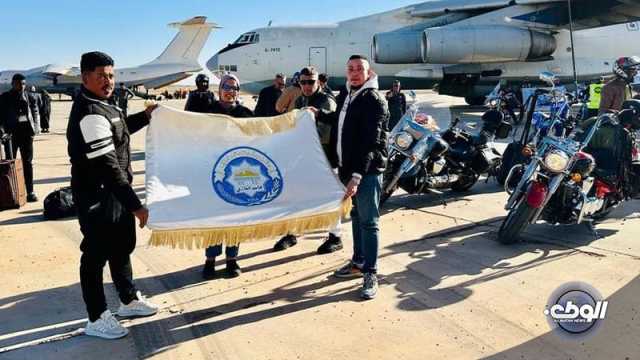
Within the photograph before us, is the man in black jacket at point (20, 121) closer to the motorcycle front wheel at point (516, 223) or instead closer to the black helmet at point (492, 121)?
the motorcycle front wheel at point (516, 223)

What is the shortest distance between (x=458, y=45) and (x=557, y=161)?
14.5 metres

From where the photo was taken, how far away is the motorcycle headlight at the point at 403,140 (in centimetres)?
641

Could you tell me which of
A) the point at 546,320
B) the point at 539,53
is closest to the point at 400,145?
the point at 546,320

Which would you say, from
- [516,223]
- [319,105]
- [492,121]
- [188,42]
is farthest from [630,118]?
[188,42]

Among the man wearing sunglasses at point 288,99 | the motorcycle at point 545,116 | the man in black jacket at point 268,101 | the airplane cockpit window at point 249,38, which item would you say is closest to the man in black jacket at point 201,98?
the man wearing sunglasses at point 288,99

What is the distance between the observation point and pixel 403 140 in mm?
6414

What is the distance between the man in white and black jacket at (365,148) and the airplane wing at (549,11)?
1730 centimetres

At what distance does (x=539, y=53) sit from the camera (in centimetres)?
1950

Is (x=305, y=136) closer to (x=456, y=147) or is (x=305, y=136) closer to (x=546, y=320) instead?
(x=546, y=320)

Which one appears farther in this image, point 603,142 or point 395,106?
point 395,106

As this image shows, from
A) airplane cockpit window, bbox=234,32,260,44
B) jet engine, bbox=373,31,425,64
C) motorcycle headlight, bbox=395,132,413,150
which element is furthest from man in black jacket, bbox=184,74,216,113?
airplane cockpit window, bbox=234,32,260,44

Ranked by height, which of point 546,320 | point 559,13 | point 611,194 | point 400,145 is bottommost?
point 546,320

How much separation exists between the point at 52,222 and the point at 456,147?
17.2 feet

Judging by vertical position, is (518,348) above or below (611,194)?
below
